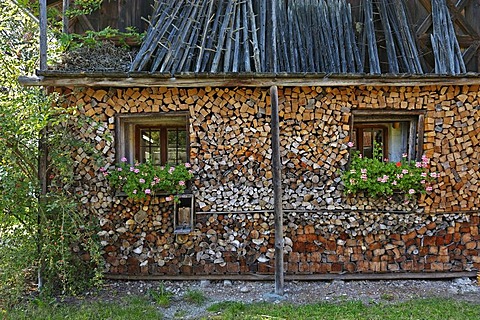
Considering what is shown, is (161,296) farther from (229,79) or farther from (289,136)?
(229,79)

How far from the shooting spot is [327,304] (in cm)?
479

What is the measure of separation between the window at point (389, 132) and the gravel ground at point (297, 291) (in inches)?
74.6

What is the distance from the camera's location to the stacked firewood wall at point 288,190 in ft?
18.2

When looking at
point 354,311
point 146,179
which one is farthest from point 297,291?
point 146,179

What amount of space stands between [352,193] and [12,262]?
4.62 metres

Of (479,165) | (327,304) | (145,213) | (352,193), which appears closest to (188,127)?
(145,213)

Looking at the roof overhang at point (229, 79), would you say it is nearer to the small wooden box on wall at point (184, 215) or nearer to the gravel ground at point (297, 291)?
the small wooden box on wall at point (184, 215)

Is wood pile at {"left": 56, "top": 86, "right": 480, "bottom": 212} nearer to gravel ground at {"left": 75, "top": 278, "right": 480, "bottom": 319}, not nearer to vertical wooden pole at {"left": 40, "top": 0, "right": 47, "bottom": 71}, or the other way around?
vertical wooden pole at {"left": 40, "top": 0, "right": 47, "bottom": 71}

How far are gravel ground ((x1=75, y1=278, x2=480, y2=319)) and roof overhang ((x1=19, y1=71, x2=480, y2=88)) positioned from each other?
9.28ft

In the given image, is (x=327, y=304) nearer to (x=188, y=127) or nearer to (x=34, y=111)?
(x=188, y=127)

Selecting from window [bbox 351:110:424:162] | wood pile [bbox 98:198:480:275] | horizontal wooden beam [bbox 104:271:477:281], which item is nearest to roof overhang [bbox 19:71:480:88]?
window [bbox 351:110:424:162]

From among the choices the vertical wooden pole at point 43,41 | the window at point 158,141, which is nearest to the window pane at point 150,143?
the window at point 158,141

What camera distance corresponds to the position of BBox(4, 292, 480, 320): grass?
438cm

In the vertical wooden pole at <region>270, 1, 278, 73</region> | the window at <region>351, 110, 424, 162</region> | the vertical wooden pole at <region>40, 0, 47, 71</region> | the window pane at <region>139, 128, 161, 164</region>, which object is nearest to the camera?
the vertical wooden pole at <region>40, 0, 47, 71</region>
